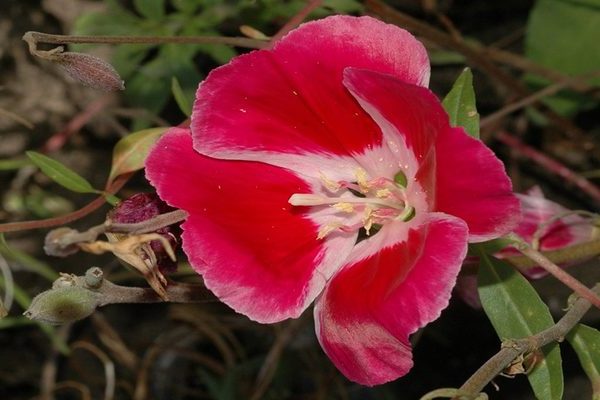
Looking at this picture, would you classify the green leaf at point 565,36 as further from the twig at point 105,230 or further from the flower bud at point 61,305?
the flower bud at point 61,305

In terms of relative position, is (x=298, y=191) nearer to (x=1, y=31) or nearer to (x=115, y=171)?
(x=115, y=171)

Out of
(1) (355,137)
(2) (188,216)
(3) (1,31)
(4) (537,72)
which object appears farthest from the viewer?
(3) (1,31)

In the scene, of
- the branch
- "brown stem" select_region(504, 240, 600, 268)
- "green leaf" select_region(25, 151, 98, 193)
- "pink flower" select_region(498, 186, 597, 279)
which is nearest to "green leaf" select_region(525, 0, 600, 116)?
"pink flower" select_region(498, 186, 597, 279)

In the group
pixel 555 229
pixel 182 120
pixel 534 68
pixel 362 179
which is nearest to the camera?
pixel 362 179

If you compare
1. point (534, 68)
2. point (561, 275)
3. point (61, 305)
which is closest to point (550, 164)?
point (534, 68)

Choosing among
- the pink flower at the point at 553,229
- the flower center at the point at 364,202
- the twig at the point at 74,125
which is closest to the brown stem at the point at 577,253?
the pink flower at the point at 553,229

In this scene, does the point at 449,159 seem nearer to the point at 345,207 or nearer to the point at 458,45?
the point at 345,207

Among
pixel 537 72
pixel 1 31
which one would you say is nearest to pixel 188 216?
pixel 537 72
